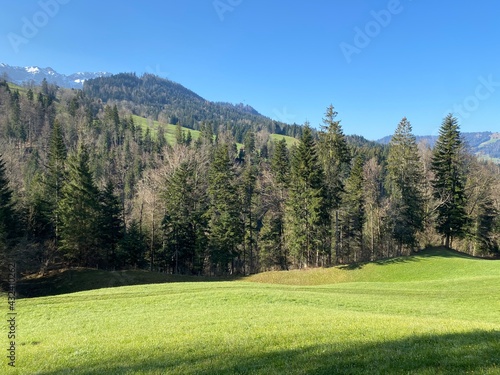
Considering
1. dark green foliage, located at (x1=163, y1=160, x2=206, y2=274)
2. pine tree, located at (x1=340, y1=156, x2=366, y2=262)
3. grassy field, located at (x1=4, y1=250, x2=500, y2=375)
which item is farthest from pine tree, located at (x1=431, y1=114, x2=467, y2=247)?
dark green foliage, located at (x1=163, y1=160, x2=206, y2=274)

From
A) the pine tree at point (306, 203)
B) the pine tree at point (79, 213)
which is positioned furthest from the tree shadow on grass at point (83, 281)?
the pine tree at point (306, 203)

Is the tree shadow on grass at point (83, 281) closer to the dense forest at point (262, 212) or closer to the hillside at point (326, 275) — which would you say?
the hillside at point (326, 275)

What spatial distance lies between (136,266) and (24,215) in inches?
768

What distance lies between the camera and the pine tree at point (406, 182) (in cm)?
4791

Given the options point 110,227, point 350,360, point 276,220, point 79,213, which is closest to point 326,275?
point 276,220

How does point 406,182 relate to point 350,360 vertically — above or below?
above

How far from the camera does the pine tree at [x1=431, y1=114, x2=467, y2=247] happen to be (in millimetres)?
49125

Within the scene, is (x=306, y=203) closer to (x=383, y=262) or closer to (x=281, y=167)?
(x=383, y=262)

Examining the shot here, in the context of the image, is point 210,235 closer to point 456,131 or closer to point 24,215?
point 24,215

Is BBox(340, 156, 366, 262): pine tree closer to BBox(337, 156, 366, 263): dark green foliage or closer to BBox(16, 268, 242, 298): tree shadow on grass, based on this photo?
BBox(337, 156, 366, 263): dark green foliage

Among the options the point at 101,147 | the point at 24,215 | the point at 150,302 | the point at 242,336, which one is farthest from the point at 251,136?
the point at 242,336

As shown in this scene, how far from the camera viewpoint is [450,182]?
4984cm

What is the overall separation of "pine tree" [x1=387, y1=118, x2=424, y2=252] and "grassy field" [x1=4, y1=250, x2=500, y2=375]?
20155 mm

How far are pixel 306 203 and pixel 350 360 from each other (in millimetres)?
39066
